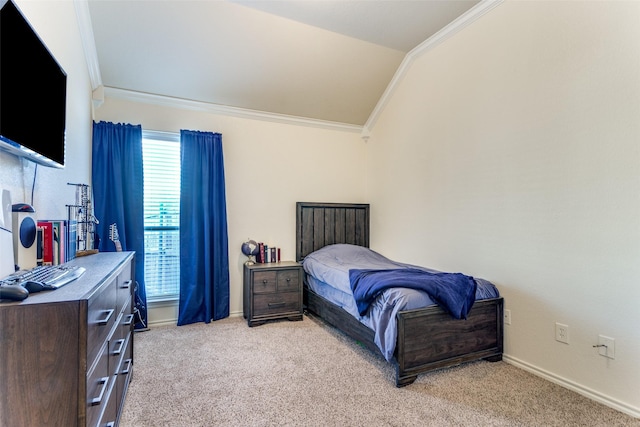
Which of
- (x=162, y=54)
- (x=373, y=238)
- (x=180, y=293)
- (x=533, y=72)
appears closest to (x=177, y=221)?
(x=180, y=293)

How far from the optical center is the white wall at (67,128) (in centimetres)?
142

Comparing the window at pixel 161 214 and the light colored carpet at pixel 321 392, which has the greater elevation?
the window at pixel 161 214

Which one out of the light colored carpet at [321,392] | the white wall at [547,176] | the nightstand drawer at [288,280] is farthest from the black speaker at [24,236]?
the white wall at [547,176]

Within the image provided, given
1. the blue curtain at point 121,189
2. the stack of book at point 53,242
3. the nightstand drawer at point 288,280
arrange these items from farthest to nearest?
the nightstand drawer at point 288,280 < the blue curtain at point 121,189 < the stack of book at point 53,242

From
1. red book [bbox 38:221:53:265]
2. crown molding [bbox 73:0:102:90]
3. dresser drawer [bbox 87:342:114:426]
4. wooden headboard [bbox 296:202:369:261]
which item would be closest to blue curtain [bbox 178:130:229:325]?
crown molding [bbox 73:0:102:90]

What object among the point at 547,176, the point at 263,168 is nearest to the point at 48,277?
the point at 263,168

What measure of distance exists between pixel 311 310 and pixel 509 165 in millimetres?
2511

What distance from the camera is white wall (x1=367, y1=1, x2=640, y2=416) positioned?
1954mm

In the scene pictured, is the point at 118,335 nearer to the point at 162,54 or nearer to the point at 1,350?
the point at 1,350

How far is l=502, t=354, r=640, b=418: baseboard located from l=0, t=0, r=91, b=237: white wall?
3.32m

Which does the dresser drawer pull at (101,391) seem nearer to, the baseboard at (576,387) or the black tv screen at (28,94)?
the black tv screen at (28,94)

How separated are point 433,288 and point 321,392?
1071mm

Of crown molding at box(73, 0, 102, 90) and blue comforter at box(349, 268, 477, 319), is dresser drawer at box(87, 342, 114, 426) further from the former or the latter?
crown molding at box(73, 0, 102, 90)

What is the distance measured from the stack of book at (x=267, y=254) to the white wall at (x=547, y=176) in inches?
67.7
